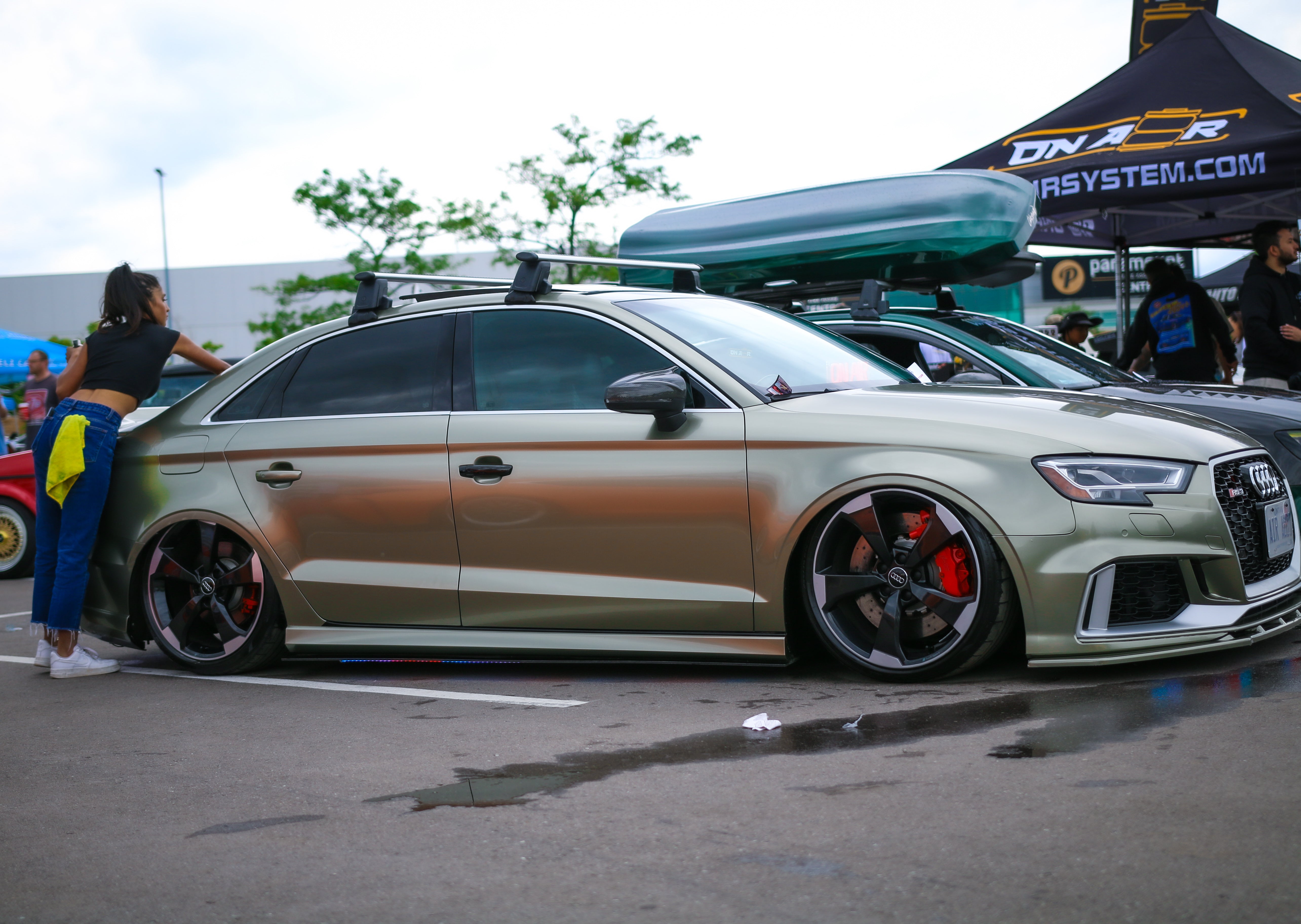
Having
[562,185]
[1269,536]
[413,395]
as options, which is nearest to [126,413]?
[413,395]

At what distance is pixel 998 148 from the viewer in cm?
1135

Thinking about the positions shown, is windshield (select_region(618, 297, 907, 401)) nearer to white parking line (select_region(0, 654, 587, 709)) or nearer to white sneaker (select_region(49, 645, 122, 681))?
white parking line (select_region(0, 654, 587, 709))

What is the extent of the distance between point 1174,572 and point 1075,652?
1.30 feet

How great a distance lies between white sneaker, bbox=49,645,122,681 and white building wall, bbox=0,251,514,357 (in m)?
56.5

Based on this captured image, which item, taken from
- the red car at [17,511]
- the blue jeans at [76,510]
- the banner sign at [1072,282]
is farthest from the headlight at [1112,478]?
the banner sign at [1072,282]

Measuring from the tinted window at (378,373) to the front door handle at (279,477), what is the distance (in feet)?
0.85

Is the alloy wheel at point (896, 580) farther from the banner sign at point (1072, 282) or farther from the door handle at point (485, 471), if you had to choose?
the banner sign at point (1072, 282)

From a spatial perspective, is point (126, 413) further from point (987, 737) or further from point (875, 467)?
point (987, 737)

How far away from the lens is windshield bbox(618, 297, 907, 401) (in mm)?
4875

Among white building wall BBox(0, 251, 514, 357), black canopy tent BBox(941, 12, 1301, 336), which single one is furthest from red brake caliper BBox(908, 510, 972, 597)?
white building wall BBox(0, 251, 514, 357)

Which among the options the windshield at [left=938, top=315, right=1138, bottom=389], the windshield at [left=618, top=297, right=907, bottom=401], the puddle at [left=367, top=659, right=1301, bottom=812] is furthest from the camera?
the windshield at [left=938, top=315, right=1138, bottom=389]

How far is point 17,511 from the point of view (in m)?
10.3

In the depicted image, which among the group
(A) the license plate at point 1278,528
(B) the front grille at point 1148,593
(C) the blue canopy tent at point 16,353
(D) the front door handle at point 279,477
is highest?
(C) the blue canopy tent at point 16,353

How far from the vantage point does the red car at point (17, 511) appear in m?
10.3
